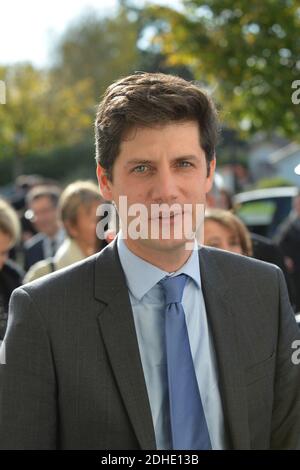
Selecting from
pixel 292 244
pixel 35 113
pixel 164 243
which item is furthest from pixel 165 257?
pixel 35 113

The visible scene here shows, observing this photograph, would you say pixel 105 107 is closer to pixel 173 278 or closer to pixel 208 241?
pixel 173 278

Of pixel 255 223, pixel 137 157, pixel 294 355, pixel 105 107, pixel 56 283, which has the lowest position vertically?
pixel 294 355

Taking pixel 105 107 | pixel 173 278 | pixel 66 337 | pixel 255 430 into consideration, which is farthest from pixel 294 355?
pixel 105 107

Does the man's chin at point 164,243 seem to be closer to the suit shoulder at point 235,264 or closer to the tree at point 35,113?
the suit shoulder at point 235,264

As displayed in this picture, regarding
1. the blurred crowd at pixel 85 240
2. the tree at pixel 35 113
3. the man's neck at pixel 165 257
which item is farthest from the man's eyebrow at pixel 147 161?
the tree at pixel 35 113

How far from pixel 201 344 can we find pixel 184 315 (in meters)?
0.12

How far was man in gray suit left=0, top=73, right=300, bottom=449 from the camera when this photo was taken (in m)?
2.15

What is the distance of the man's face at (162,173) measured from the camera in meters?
2.20

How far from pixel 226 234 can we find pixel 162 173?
2.34 m

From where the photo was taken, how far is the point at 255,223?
10258mm

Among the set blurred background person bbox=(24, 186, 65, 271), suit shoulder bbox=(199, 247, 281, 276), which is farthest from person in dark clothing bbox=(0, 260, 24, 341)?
suit shoulder bbox=(199, 247, 281, 276)

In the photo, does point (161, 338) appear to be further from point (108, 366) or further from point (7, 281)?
point (7, 281)

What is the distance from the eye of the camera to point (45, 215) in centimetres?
779
